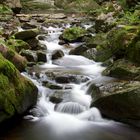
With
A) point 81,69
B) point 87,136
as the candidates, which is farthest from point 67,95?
point 81,69

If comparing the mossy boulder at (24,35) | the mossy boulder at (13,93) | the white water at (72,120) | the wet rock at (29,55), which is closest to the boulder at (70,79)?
the white water at (72,120)

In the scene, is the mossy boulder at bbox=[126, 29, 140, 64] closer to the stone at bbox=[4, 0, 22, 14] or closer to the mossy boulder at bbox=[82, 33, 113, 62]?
the mossy boulder at bbox=[82, 33, 113, 62]

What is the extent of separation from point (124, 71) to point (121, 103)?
6.44 ft

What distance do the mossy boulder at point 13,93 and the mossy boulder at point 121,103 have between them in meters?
1.48

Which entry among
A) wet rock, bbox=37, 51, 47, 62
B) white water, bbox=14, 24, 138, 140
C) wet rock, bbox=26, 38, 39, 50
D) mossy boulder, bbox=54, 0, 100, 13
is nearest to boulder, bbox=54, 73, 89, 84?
white water, bbox=14, 24, 138, 140

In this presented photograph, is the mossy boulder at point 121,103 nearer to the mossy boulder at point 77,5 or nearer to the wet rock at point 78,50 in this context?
the wet rock at point 78,50

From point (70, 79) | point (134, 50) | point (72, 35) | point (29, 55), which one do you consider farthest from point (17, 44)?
point (134, 50)

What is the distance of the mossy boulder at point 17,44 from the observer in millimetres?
11781

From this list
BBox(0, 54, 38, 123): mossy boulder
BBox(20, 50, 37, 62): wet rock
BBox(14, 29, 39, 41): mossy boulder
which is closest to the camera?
BBox(0, 54, 38, 123): mossy boulder

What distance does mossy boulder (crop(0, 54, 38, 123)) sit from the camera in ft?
23.2

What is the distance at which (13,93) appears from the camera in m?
7.32

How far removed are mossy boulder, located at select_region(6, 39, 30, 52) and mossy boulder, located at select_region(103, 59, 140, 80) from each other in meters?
3.37

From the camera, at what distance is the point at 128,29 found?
37.3ft

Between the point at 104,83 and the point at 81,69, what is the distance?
96.1 inches
